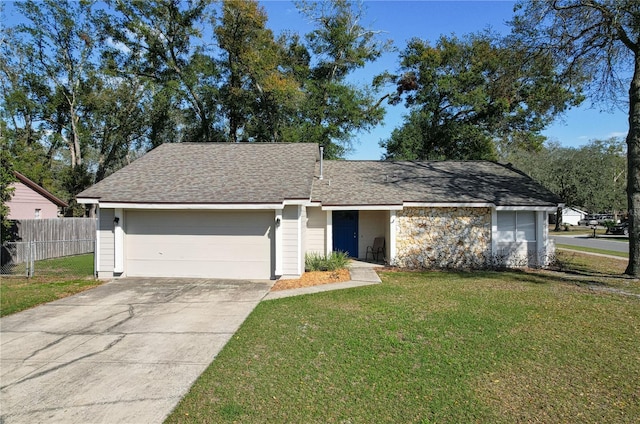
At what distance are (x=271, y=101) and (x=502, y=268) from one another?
18.1m

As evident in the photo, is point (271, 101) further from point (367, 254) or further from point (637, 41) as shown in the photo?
point (637, 41)

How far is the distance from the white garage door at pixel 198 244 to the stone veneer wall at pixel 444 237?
521 centimetres

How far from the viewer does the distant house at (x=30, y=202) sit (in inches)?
796

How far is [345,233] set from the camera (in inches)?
591

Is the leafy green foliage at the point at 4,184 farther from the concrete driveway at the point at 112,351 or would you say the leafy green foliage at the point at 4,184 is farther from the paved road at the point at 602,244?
the paved road at the point at 602,244

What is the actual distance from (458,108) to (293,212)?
2066 centimetres

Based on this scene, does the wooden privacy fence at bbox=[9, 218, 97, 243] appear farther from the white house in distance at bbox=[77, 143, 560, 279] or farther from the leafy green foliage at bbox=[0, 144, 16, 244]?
the white house in distance at bbox=[77, 143, 560, 279]

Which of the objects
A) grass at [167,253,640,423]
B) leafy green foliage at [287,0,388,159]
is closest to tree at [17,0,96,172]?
leafy green foliage at [287,0,388,159]

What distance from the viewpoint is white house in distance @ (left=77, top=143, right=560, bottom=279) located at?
10797 mm

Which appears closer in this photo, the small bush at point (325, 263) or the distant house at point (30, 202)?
the small bush at point (325, 263)

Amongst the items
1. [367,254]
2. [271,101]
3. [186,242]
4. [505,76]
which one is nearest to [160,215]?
[186,242]

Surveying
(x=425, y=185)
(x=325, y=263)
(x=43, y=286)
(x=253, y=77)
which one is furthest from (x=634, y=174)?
(x=253, y=77)

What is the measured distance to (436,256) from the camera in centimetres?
1326

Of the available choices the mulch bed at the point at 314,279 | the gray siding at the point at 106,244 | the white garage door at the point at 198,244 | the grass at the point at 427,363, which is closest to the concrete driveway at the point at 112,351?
the grass at the point at 427,363
